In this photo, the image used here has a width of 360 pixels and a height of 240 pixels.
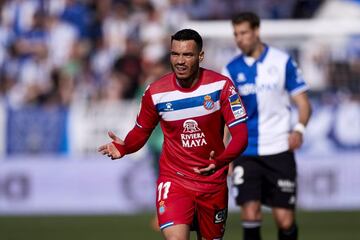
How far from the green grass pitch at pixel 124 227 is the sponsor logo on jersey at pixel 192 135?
4.83 m

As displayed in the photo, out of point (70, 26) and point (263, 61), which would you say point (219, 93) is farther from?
point (70, 26)

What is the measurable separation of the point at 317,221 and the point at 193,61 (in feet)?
25.1

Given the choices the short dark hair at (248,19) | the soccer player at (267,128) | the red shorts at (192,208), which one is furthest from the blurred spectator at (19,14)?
the red shorts at (192,208)

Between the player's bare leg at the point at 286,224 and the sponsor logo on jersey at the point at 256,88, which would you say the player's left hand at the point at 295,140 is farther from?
the player's bare leg at the point at 286,224

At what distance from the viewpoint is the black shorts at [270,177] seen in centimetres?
975

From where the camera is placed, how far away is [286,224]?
382 inches

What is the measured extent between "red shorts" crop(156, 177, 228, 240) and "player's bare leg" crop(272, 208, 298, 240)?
1916 mm

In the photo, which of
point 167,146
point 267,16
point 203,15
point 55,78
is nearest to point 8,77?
point 55,78

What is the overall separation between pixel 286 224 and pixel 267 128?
3.26 feet

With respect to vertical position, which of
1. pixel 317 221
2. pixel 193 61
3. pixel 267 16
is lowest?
Result: pixel 317 221

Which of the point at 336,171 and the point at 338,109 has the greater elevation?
the point at 338,109

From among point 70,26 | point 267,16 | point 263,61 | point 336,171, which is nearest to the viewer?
point 263,61

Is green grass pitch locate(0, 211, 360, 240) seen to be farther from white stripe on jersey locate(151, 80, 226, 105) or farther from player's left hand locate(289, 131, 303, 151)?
white stripe on jersey locate(151, 80, 226, 105)

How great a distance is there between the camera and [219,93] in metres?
7.65
